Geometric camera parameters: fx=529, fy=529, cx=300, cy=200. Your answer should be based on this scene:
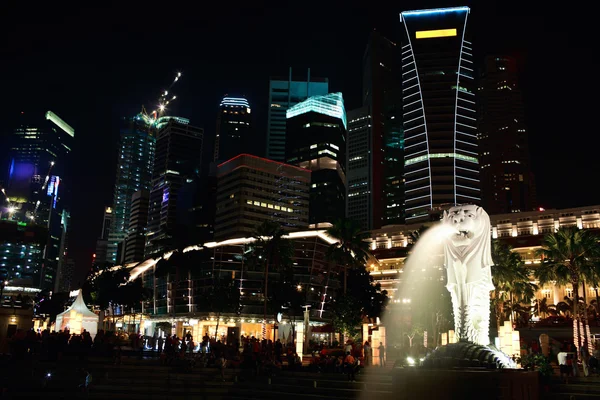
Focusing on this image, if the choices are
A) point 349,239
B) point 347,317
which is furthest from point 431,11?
point 347,317

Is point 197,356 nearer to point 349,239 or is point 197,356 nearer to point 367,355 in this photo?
point 367,355

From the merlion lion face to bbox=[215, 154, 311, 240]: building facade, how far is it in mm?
156409

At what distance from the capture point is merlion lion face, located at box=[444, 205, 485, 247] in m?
23.8

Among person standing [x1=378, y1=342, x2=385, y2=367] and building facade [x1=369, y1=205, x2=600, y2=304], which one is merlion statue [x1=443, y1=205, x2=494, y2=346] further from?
building facade [x1=369, y1=205, x2=600, y2=304]

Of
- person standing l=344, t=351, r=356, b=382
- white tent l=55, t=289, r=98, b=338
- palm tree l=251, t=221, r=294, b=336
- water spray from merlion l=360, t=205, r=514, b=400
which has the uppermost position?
palm tree l=251, t=221, r=294, b=336

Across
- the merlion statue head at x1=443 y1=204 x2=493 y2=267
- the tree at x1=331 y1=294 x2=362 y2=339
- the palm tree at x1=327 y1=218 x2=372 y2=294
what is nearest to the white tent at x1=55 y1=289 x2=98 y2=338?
the tree at x1=331 y1=294 x2=362 y2=339

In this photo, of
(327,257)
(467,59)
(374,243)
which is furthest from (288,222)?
(327,257)

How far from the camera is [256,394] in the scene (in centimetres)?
2359

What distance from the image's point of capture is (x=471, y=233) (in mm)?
23859

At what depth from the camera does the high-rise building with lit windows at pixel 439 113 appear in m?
166

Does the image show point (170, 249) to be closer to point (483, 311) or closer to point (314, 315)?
point (314, 315)

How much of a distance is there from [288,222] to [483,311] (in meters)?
170

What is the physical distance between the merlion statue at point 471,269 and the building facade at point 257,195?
513ft

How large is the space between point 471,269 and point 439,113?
155344mm
